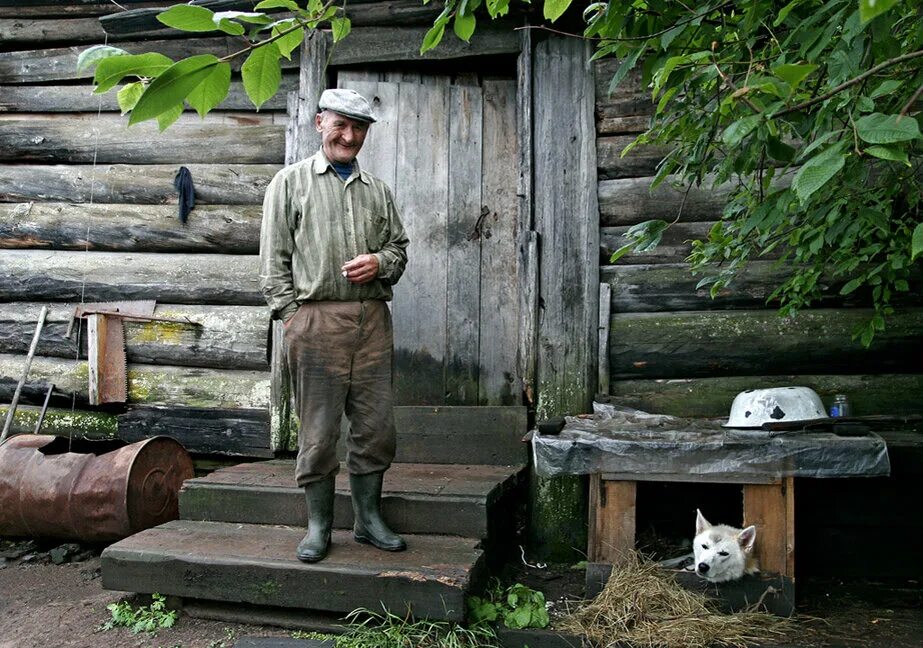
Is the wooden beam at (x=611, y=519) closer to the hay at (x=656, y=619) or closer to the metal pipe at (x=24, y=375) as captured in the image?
the hay at (x=656, y=619)

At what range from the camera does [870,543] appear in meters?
4.22

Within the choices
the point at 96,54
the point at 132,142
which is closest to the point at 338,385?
the point at 96,54

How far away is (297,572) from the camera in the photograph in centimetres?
326

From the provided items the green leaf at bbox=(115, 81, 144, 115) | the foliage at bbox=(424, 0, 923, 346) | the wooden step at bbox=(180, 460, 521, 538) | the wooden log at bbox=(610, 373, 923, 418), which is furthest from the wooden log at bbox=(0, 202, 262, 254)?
the green leaf at bbox=(115, 81, 144, 115)

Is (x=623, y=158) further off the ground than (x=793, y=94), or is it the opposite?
(x=623, y=158)

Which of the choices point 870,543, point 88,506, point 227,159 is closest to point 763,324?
point 870,543

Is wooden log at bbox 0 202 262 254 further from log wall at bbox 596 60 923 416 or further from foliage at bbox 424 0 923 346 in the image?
foliage at bbox 424 0 923 346

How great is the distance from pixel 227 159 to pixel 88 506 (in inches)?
95.9

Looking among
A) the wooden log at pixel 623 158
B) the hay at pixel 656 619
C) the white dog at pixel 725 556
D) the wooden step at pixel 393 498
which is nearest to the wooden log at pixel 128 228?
the wooden step at pixel 393 498

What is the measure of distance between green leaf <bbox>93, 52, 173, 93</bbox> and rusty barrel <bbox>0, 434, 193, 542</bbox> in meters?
3.63

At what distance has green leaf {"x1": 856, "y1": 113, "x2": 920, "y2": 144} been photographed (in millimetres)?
1278

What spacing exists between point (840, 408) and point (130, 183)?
4.83m

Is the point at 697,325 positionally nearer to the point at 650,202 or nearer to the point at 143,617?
the point at 650,202

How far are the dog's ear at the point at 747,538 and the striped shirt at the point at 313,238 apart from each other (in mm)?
2017
